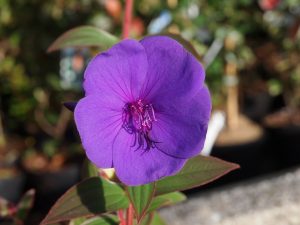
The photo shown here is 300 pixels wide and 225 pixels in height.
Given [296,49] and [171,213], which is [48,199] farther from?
[296,49]

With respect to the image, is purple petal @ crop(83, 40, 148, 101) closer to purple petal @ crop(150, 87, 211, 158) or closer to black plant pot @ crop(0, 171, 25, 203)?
purple petal @ crop(150, 87, 211, 158)

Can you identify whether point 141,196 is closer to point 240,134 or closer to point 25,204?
point 25,204

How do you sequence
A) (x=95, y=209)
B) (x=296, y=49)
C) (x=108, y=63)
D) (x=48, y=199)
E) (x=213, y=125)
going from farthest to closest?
1. (x=296, y=49)
2. (x=48, y=199)
3. (x=213, y=125)
4. (x=95, y=209)
5. (x=108, y=63)

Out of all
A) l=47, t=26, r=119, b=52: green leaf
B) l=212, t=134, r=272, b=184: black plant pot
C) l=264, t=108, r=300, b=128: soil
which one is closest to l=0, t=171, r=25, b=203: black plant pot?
l=212, t=134, r=272, b=184: black plant pot

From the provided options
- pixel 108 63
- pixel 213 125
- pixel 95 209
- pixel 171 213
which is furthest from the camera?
pixel 213 125

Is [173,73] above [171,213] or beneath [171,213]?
above

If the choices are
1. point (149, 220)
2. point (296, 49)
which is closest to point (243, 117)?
point (296, 49)

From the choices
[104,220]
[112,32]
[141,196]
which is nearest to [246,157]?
[112,32]
